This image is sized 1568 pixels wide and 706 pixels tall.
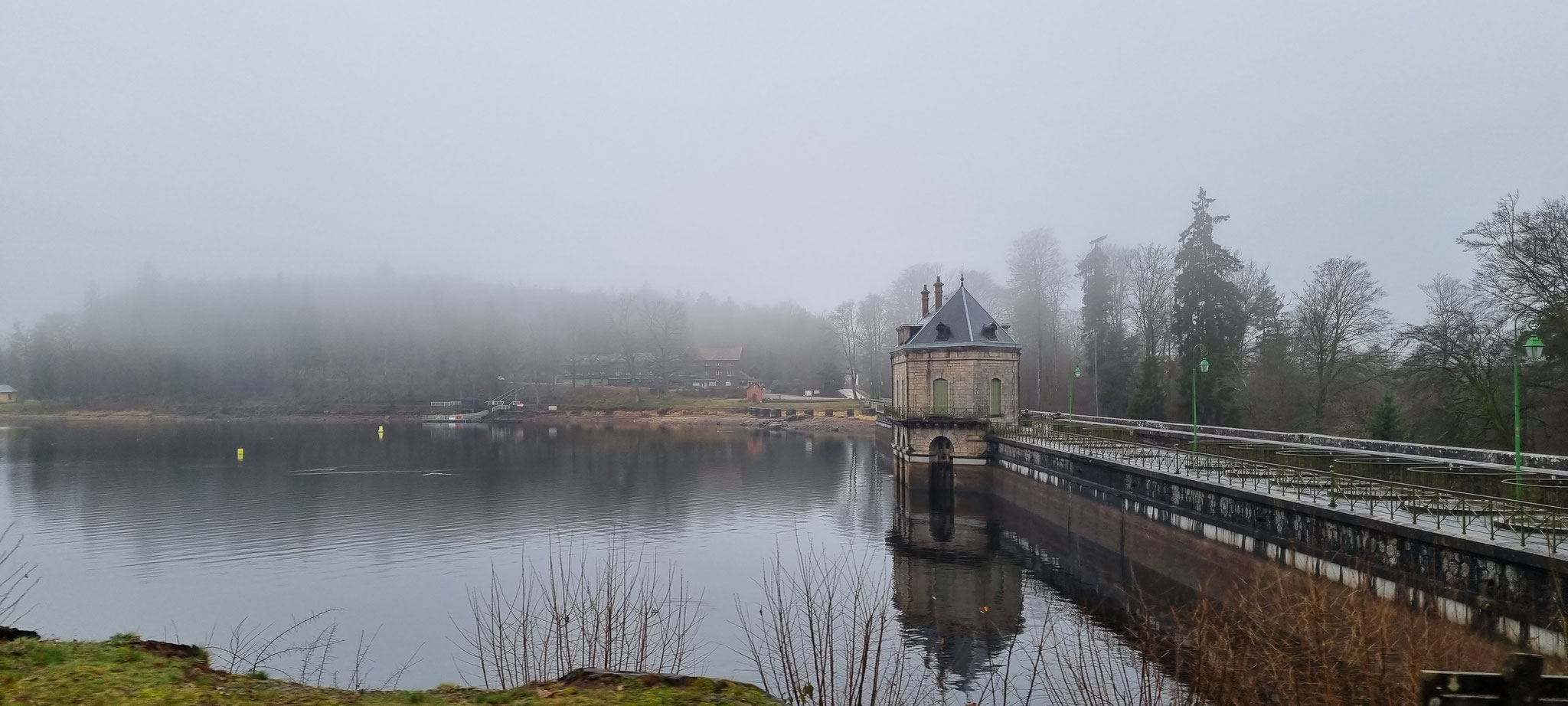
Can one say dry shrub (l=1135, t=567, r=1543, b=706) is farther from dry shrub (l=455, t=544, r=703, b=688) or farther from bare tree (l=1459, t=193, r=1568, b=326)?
bare tree (l=1459, t=193, r=1568, b=326)

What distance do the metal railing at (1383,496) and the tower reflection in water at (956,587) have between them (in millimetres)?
5226

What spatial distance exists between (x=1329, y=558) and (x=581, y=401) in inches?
3621

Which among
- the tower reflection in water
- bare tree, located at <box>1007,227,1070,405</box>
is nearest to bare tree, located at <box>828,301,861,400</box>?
bare tree, located at <box>1007,227,1070,405</box>

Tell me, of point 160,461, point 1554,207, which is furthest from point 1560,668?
point 160,461

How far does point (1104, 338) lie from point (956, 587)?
126ft

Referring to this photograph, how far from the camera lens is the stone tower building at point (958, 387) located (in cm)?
3747

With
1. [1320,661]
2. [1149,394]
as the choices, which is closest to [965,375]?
[1149,394]

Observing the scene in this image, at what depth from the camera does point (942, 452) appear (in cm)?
3847

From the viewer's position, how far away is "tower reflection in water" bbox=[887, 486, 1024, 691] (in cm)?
1708

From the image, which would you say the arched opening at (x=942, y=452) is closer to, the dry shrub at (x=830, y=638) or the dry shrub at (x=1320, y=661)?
the dry shrub at (x=830, y=638)

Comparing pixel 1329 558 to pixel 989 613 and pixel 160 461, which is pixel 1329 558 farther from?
pixel 160 461

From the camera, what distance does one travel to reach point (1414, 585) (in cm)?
1340

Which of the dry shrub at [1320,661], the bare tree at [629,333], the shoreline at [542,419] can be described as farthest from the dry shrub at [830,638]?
the bare tree at [629,333]

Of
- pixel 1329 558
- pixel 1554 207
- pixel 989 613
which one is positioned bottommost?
pixel 989 613
